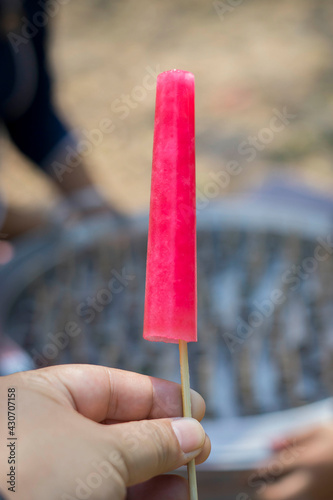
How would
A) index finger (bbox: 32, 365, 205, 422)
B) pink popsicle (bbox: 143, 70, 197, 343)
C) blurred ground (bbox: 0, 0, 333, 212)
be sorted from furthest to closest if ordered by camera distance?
1. blurred ground (bbox: 0, 0, 333, 212)
2. index finger (bbox: 32, 365, 205, 422)
3. pink popsicle (bbox: 143, 70, 197, 343)

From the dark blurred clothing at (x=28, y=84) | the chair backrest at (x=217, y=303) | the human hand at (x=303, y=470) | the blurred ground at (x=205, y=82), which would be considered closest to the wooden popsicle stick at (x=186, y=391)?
the human hand at (x=303, y=470)

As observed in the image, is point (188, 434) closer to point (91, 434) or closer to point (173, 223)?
point (91, 434)

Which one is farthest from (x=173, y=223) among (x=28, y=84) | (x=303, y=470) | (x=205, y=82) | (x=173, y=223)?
(x=205, y=82)

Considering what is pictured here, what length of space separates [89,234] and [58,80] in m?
3.50

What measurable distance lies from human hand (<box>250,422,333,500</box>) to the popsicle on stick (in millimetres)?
593

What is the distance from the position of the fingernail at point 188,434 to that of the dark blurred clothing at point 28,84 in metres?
2.28

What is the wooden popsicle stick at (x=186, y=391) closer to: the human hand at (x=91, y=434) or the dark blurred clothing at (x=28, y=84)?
the human hand at (x=91, y=434)

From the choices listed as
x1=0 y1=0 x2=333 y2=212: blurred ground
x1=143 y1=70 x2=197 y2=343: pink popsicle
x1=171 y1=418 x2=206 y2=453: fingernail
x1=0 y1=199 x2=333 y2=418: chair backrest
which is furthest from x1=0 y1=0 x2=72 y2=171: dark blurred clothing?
x1=171 y1=418 x2=206 y2=453: fingernail

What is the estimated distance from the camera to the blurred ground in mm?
3928

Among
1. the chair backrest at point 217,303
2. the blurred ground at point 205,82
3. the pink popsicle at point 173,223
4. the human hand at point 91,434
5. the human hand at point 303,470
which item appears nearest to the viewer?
the human hand at point 91,434

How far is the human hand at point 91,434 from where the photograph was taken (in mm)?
743

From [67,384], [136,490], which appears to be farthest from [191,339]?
[136,490]

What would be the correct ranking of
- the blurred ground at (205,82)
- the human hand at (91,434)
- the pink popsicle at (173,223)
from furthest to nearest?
the blurred ground at (205,82)
the pink popsicle at (173,223)
the human hand at (91,434)

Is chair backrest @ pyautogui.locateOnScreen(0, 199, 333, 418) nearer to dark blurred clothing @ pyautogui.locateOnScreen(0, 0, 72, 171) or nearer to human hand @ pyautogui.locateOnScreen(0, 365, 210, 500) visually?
human hand @ pyautogui.locateOnScreen(0, 365, 210, 500)
